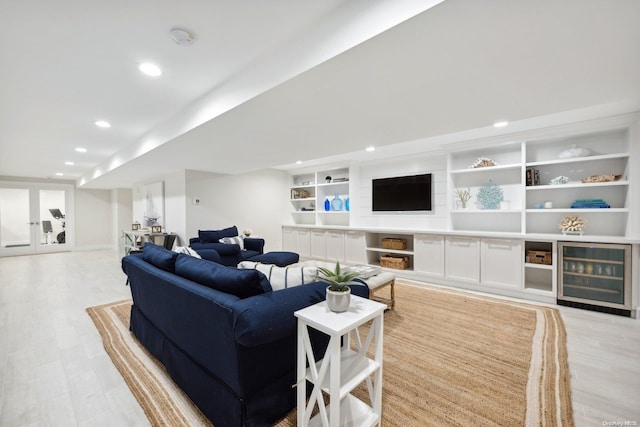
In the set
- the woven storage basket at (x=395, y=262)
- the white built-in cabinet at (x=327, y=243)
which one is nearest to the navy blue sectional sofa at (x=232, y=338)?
the woven storage basket at (x=395, y=262)

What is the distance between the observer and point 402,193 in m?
5.23

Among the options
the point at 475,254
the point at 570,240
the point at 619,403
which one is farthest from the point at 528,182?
A: the point at 619,403

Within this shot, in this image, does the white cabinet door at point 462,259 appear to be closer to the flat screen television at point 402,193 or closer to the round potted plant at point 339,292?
the flat screen television at point 402,193

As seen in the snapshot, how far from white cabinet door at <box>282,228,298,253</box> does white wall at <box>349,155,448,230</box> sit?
1735 mm

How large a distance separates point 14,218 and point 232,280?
10337 millimetres

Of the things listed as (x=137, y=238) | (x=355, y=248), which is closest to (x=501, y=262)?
(x=355, y=248)

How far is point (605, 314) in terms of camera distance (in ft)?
10.2

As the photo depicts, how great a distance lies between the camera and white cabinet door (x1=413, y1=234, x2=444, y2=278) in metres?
4.33

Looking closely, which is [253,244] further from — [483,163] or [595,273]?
[595,273]

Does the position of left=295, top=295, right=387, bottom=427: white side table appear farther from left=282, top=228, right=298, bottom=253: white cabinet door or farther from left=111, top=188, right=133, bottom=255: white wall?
left=111, top=188, right=133, bottom=255: white wall

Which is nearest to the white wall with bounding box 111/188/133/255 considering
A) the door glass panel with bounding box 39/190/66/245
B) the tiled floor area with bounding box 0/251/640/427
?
the door glass panel with bounding box 39/190/66/245

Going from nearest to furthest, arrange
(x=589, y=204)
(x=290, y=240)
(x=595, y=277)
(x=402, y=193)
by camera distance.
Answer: (x=595, y=277), (x=589, y=204), (x=402, y=193), (x=290, y=240)

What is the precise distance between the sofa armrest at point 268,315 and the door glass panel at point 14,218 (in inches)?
412

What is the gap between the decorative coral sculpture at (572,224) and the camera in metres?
3.49
